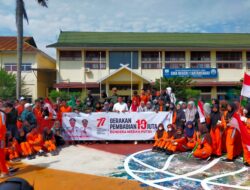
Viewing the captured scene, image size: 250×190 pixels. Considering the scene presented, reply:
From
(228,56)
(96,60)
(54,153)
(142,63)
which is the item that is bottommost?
(54,153)

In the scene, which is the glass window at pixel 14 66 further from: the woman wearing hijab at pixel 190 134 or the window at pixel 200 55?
the woman wearing hijab at pixel 190 134

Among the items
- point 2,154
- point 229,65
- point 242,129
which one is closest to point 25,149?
point 2,154

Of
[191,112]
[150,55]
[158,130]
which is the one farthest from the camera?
[150,55]

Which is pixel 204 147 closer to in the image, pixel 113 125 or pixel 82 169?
pixel 82 169

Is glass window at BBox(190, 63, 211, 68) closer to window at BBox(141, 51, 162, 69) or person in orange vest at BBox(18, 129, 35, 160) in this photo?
window at BBox(141, 51, 162, 69)

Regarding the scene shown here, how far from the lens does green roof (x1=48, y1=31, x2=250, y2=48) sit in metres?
26.2

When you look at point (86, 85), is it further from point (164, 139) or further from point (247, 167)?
point (247, 167)

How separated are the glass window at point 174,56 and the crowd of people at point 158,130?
16.2 metres

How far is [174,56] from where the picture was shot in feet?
88.5

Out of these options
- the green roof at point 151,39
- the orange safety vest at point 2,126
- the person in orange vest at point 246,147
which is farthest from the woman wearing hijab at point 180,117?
the green roof at point 151,39

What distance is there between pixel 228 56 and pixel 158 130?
21.2 m

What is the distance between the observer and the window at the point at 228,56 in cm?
2767

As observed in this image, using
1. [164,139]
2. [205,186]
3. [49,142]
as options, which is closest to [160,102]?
[164,139]

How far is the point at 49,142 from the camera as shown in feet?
30.2
